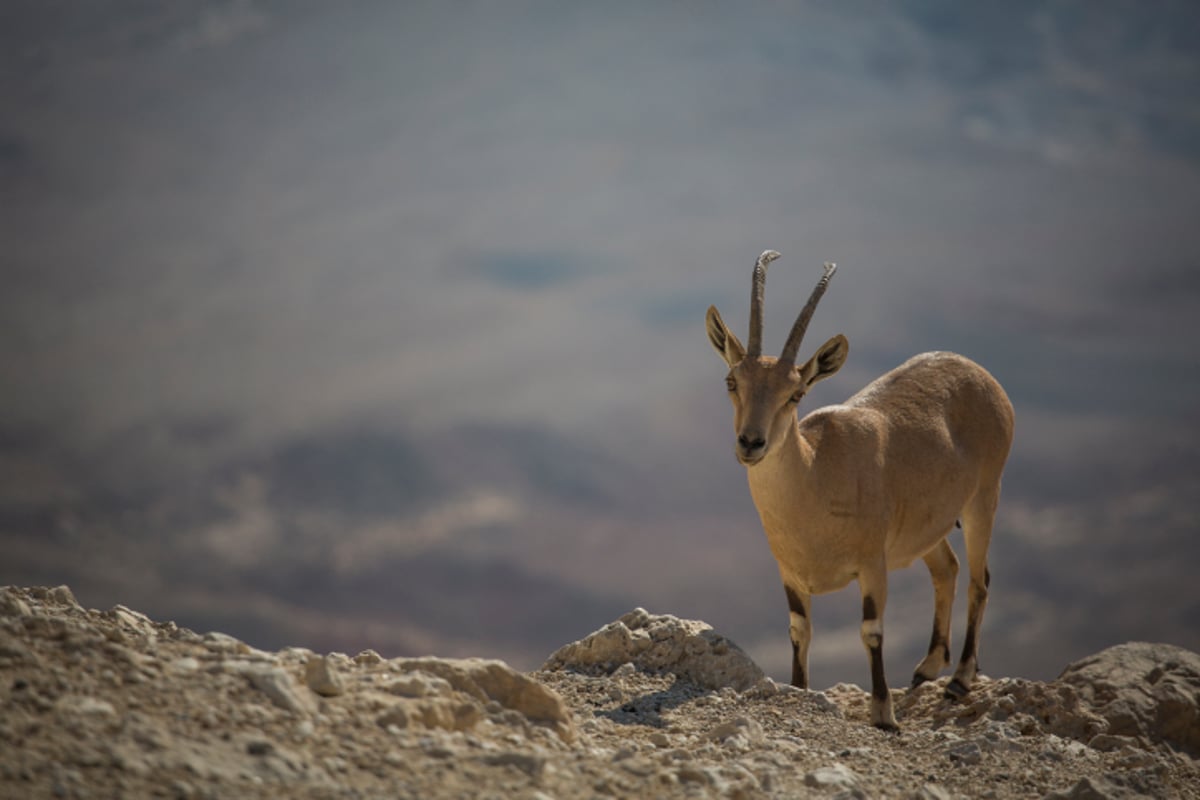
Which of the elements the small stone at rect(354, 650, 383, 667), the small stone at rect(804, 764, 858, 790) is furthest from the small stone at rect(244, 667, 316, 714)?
the small stone at rect(804, 764, 858, 790)

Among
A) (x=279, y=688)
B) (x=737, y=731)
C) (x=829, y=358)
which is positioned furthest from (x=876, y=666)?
(x=279, y=688)

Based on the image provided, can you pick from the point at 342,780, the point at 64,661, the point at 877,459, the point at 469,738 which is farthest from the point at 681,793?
the point at 877,459

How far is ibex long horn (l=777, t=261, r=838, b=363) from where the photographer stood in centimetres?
→ 1076

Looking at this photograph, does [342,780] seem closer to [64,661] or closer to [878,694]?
[64,661]

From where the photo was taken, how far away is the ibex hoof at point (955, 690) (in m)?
12.3

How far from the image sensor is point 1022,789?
9125 mm

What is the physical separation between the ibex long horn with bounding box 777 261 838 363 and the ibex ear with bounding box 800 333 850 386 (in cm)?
23

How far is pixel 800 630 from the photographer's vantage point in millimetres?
11336

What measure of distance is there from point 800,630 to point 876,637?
786 millimetres

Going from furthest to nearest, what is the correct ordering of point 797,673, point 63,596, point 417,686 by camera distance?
point 797,673 < point 63,596 < point 417,686

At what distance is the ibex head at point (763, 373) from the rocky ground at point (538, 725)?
7.32 feet

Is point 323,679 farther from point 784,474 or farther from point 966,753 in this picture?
point 966,753

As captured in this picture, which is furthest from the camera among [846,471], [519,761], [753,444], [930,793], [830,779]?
[846,471]

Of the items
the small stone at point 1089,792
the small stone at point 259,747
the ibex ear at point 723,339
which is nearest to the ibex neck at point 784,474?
the ibex ear at point 723,339
